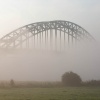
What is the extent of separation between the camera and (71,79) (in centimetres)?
3653

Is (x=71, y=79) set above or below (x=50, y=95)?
above

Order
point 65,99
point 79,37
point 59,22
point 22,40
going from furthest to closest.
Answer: point 79,37, point 59,22, point 22,40, point 65,99

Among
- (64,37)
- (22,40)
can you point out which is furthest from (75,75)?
(64,37)

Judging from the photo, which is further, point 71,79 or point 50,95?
point 71,79

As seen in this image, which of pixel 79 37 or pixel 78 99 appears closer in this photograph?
pixel 78 99

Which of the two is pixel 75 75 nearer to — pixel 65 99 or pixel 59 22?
pixel 65 99

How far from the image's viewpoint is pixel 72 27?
61.7 m

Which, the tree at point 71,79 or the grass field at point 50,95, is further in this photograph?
the tree at point 71,79

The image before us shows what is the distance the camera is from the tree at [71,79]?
3622 centimetres

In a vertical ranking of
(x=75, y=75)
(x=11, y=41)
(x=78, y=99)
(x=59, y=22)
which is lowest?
(x=78, y=99)

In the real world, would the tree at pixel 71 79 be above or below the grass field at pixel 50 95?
above

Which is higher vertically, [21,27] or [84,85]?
[21,27]

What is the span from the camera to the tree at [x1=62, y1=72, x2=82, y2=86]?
36.2 m

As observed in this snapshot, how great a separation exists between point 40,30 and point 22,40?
3926 millimetres
